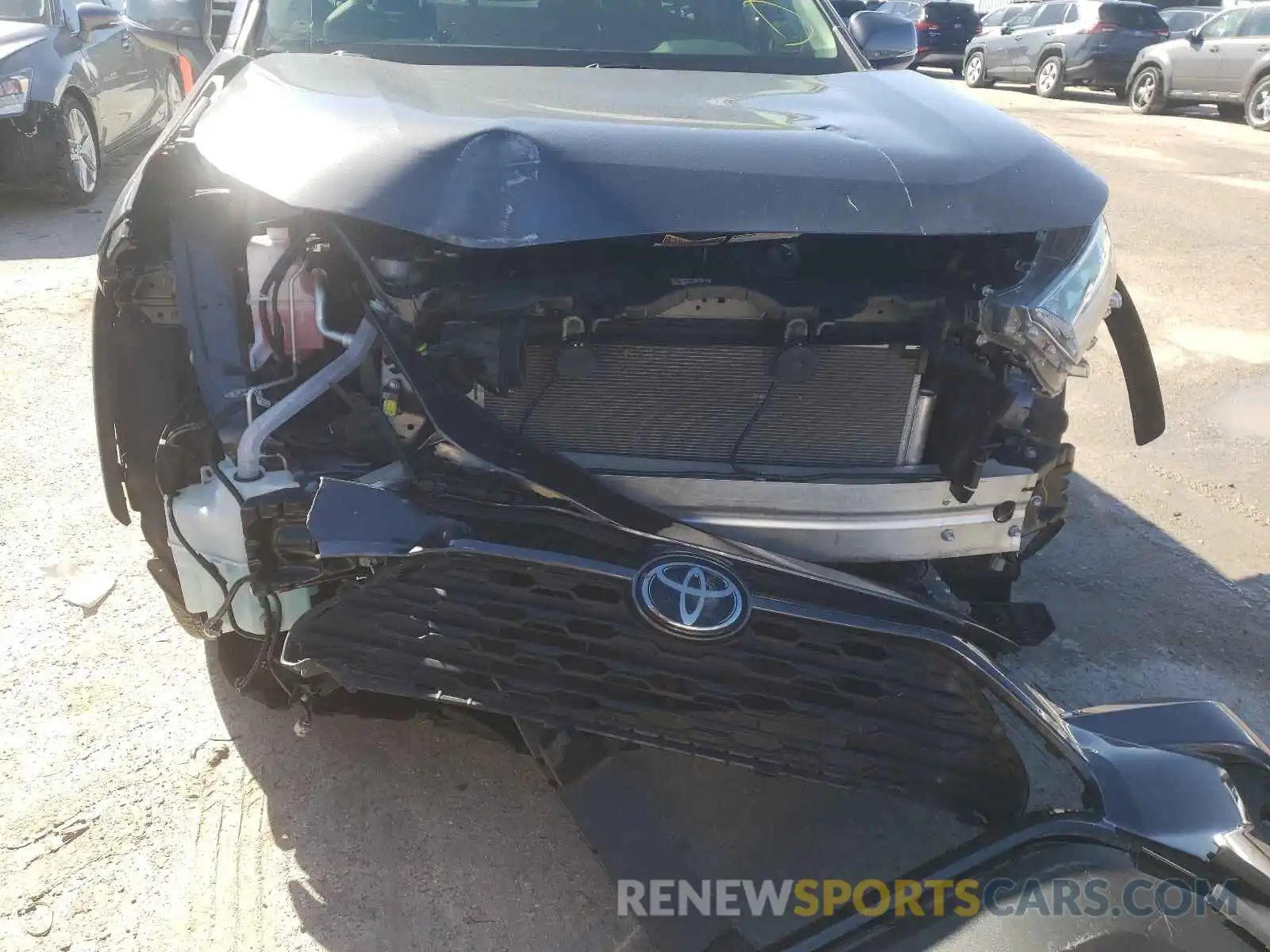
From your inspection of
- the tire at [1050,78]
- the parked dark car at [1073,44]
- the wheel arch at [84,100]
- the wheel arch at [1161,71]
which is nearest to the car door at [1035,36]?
the parked dark car at [1073,44]

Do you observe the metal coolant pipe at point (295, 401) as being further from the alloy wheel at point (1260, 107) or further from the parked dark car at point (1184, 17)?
the parked dark car at point (1184, 17)

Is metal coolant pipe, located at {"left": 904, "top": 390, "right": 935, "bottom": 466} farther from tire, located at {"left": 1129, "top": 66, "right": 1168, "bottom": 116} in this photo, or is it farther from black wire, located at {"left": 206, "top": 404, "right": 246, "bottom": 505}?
tire, located at {"left": 1129, "top": 66, "right": 1168, "bottom": 116}

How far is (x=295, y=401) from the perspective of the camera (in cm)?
181

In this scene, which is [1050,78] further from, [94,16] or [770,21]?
[770,21]

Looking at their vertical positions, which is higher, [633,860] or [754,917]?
[633,860]

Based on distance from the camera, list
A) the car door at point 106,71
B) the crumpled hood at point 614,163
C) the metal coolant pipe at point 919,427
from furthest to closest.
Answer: the car door at point 106,71 → the metal coolant pipe at point 919,427 → the crumpled hood at point 614,163

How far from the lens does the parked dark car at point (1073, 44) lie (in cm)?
1405

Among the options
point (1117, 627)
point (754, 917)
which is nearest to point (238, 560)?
point (754, 917)

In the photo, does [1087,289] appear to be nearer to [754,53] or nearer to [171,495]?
[754,53]

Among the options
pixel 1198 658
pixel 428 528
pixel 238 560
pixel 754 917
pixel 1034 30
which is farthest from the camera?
pixel 1034 30

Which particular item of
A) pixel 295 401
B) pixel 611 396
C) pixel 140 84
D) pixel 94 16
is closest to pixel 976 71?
pixel 140 84

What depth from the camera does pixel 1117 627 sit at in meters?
2.96

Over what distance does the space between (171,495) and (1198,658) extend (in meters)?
2.85

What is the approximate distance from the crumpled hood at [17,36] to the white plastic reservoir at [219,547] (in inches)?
218
